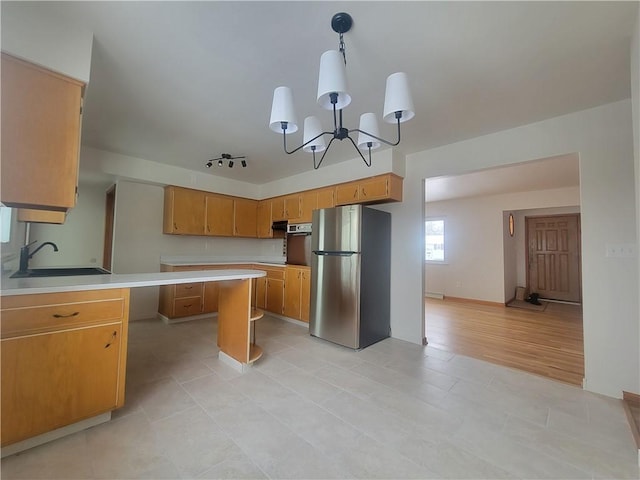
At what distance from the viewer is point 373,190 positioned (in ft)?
11.5

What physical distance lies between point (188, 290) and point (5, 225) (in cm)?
208

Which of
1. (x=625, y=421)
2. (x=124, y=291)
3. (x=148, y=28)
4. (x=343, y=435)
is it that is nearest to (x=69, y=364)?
(x=124, y=291)

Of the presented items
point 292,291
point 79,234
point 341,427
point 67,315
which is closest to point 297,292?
point 292,291

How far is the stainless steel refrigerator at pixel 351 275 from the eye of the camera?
125 inches

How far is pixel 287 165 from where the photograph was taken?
416 centimetres

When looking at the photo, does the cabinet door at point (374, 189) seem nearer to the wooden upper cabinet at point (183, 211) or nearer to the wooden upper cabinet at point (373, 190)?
the wooden upper cabinet at point (373, 190)

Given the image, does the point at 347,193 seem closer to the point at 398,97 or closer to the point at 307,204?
the point at 307,204

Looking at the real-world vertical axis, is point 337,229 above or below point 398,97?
below

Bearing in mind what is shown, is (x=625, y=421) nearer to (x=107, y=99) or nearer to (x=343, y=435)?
(x=343, y=435)

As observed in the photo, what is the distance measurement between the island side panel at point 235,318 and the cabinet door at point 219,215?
2218 mm

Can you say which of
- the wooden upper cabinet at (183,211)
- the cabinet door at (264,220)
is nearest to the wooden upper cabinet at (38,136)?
the wooden upper cabinet at (183,211)

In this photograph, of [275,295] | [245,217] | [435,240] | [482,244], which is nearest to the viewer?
[275,295]

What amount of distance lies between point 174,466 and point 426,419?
1579 mm

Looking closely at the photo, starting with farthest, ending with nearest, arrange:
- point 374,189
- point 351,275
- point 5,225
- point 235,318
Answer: point 374,189 → point 351,275 → point 5,225 → point 235,318
